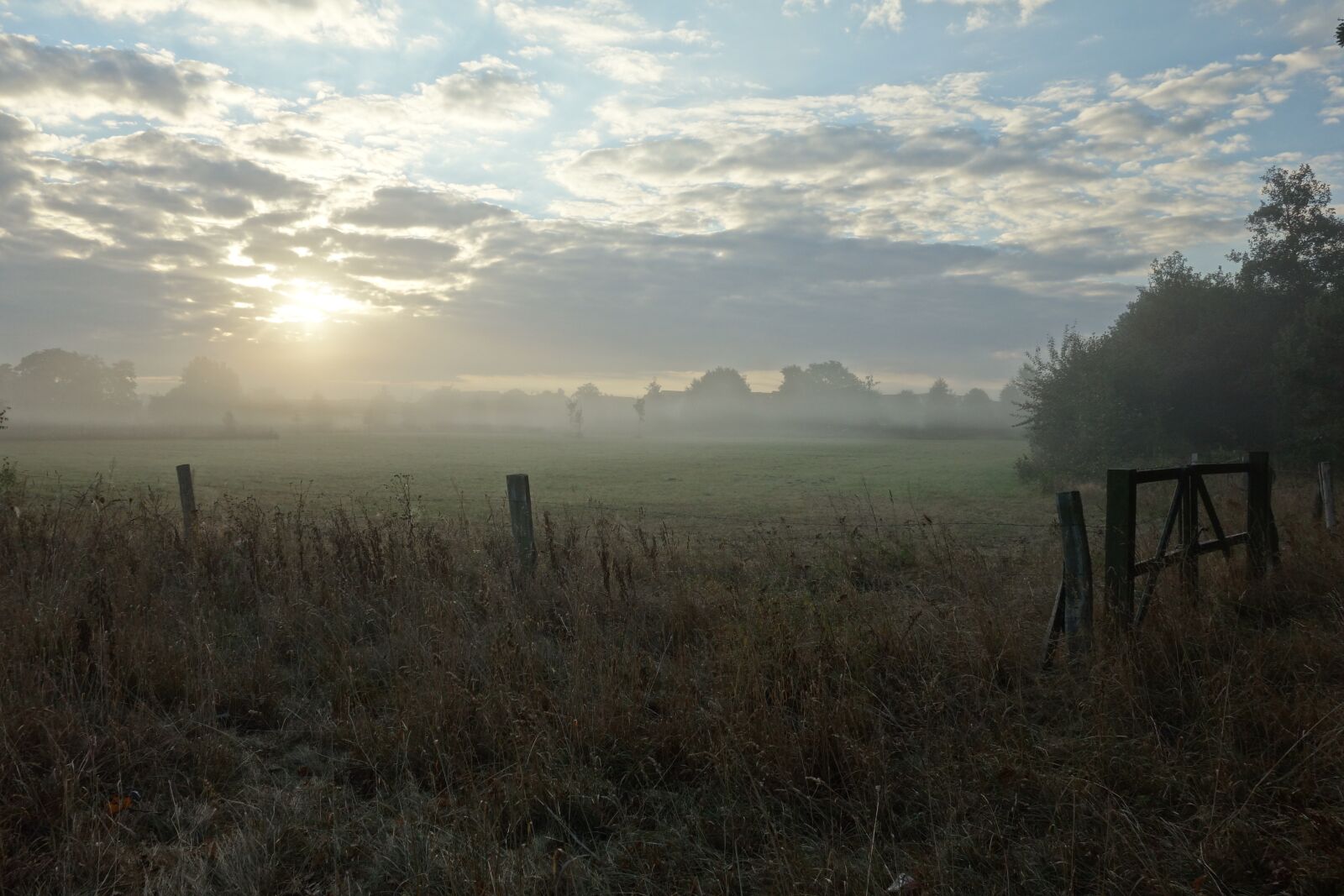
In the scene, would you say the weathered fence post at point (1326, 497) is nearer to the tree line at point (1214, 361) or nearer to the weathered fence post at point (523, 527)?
the weathered fence post at point (523, 527)

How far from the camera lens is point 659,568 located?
9141 mm

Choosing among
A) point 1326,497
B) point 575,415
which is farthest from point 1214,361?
point 575,415

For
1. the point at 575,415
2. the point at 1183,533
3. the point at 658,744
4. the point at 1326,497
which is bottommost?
the point at 658,744

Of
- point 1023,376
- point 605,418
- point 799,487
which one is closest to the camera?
point 799,487

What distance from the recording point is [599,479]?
4125 cm

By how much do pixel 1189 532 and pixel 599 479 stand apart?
34.9 m

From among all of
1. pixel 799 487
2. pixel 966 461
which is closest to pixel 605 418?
pixel 966 461

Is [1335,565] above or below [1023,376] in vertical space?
below

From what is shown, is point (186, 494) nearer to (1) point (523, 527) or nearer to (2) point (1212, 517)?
(1) point (523, 527)

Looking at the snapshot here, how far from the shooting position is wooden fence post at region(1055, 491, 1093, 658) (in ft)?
20.4

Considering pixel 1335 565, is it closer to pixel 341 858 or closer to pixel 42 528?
pixel 341 858

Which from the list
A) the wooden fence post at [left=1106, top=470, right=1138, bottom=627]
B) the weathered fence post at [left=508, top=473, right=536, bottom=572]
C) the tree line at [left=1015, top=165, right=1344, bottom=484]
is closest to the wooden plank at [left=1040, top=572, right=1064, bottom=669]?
the wooden fence post at [left=1106, top=470, right=1138, bottom=627]

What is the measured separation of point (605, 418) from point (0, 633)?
170 metres

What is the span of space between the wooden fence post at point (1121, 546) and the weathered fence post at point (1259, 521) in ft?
9.11
